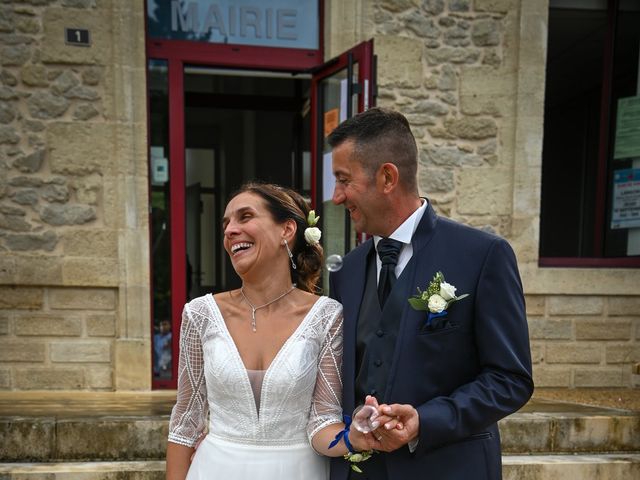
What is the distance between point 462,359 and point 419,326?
0.16 metres

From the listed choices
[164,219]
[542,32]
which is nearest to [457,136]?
[542,32]

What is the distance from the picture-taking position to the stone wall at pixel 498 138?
4859mm

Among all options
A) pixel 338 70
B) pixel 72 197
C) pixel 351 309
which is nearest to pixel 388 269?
pixel 351 309

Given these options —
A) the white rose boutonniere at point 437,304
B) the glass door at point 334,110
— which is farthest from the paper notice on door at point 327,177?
the white rose boutonniere at point 437,304

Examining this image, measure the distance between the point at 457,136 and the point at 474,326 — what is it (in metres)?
3.67

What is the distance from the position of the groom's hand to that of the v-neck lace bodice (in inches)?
17.3

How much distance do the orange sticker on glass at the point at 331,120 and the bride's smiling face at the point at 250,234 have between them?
2.80 meters

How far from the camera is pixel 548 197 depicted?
7.54 meters

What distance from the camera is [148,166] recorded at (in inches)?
182

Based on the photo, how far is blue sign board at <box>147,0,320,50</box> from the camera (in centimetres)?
477

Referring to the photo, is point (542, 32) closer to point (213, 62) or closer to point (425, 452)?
point (213, 62)

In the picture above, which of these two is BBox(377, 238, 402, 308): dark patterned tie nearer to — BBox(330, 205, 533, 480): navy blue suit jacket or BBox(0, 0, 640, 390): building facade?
BBox(330, 205, 533, 480): navy blue suit jacket

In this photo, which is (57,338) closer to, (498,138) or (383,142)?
(383,142)

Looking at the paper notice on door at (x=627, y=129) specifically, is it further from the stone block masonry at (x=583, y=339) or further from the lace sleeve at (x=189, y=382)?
the lace sleeve at (x=189, y=382)
